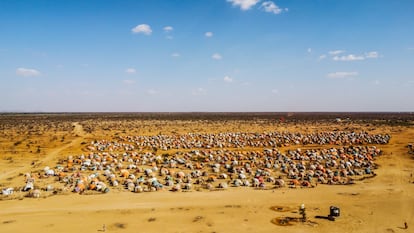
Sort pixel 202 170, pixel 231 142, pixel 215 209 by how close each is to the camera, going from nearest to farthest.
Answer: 1. pixel 215 209
2. pixel 202 170
3. pixel 231 142

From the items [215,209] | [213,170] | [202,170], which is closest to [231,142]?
[202,170]

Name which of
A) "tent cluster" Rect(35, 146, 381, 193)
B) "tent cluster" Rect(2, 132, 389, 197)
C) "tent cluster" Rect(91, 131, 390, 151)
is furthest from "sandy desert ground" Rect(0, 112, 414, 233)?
"tent cluster" Rect(91, 131, 390, 151)

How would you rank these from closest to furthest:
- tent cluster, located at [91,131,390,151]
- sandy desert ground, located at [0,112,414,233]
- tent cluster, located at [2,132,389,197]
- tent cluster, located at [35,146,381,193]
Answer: sandy desert ground, located at [0,112,414,233]
tent cluster, located at [2,132,389,197]
tent cluster, located at [35,146,381,193]
tent cluster, located at [91,131,390,151]

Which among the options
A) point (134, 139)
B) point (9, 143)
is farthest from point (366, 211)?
point (9, 143)

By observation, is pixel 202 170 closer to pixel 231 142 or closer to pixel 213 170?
pixel 213 170

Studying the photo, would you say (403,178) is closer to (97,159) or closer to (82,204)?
(82,204)

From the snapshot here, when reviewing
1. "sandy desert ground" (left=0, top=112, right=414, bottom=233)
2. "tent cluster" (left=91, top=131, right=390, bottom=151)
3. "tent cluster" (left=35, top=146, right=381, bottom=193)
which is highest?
"tent cluster" (left=91, top=131, right=390, bottom=151)

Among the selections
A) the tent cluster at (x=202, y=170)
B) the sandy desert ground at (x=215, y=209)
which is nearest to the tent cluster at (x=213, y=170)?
the tent cluster at (x=202, y=170)

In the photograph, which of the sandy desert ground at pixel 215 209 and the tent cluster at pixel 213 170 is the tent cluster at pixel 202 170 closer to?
the tent cluster at pixel 213 170

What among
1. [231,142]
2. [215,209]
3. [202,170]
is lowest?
[215,209]

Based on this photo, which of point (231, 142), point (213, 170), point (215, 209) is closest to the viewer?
point (215, 209)

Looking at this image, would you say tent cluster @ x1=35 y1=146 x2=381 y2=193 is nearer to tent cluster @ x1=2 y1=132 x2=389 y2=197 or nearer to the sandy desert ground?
tent cluster @ x1=2 y1=132 x2=389 y2=197
